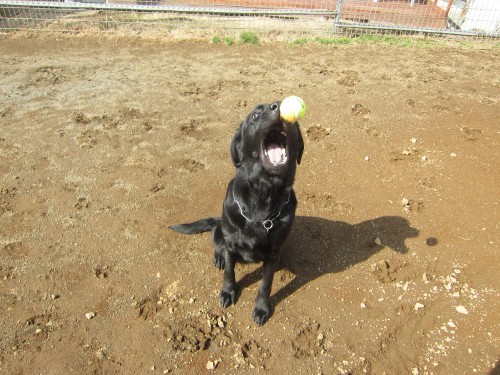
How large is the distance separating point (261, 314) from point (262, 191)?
3.62 feet

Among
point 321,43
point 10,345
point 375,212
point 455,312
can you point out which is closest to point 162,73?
point 321,43

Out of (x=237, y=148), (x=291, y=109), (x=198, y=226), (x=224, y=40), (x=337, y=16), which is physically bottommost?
(x=198, y=226)

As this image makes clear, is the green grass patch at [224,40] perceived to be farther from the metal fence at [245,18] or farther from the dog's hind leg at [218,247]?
the dog's hind leg at [218,247]

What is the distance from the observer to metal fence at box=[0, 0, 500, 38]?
346 inches

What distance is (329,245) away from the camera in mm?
3705

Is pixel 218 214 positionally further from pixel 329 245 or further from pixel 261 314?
pixel 261 314

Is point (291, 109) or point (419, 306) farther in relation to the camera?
point (419, 306)

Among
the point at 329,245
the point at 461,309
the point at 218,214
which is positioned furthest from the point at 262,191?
the point at 461,309

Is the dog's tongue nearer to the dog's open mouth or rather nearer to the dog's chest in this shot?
the dog's open mouth

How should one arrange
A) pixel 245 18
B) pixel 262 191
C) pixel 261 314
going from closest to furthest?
pixel 262 191, pixel 261 314, pixel 245 18

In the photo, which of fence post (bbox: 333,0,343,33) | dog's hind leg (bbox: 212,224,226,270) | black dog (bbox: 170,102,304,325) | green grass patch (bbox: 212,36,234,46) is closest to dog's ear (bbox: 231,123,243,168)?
black dog (bbox: 170,102,304,325)

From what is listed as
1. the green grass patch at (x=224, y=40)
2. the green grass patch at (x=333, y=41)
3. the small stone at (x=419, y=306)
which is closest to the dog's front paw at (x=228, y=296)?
the small stone at (x=419, y=306)

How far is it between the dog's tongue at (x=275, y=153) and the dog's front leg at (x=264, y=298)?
905 millimetres

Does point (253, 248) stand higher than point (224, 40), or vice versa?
point (253, 248)
